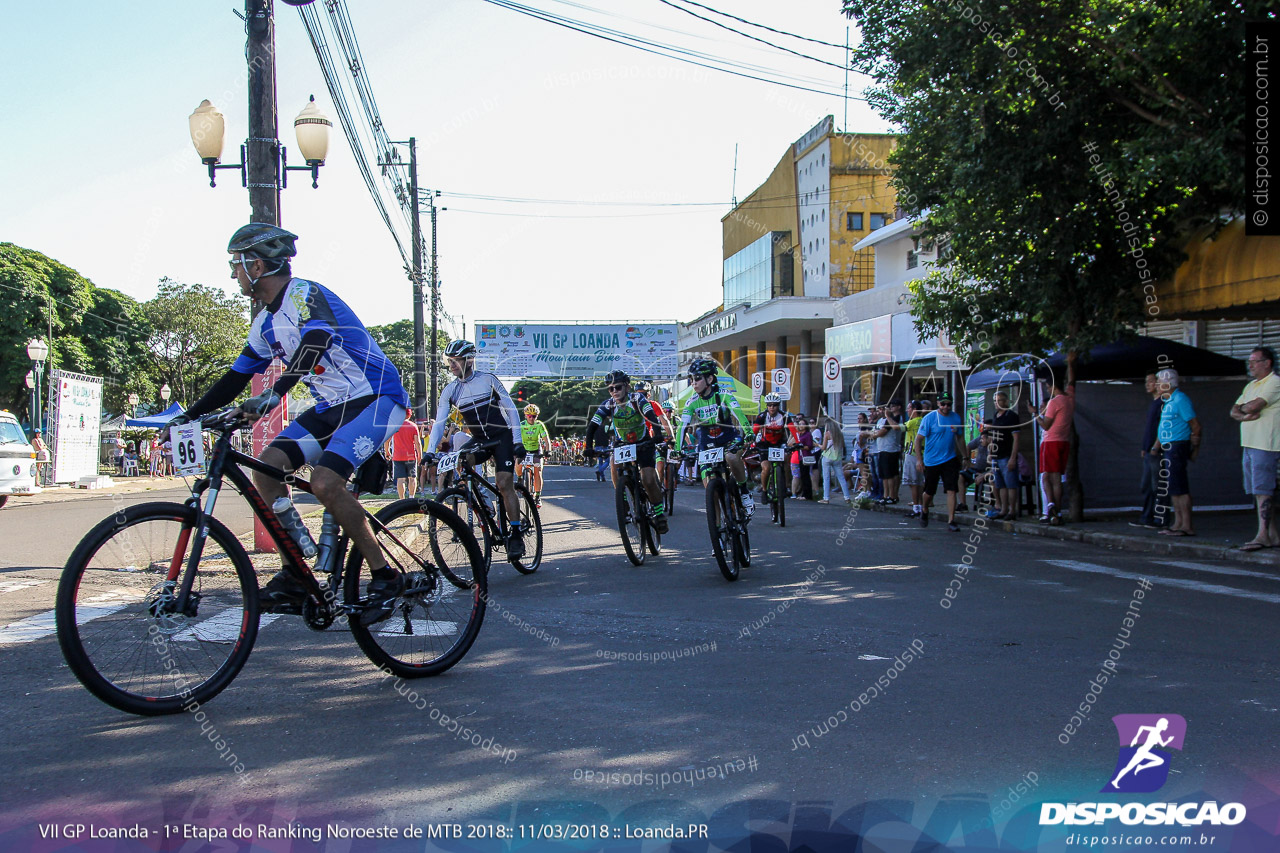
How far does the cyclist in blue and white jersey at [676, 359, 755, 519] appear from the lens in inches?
363

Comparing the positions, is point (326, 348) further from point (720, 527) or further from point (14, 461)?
point (14, 461)

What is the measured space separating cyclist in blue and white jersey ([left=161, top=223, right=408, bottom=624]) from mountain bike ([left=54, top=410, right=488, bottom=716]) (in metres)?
0.08

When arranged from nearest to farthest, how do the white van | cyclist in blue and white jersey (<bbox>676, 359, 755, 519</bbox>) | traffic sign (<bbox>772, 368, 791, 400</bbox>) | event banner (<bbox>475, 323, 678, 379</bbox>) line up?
1. cyclist in blue and white jersey (<bbox>676, 359, 755, 519</bbox>)
2. the white van
3. traffic sign (<bbox>772, 368, 791, 400</bbox>)
4. event banner (<bbox>475, 323, 678, 379</bbox>)

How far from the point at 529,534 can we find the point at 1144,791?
629 cm

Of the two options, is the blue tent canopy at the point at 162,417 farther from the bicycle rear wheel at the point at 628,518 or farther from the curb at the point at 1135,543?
the curb at the point at 1135,543

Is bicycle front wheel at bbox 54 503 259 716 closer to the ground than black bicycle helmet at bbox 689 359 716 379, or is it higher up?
closer to the ground

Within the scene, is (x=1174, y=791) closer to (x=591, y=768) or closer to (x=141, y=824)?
(x=591, y=768)

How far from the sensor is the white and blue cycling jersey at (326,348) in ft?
15.4

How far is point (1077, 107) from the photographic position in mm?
11086

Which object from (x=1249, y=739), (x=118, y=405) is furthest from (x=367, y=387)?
(x=118, y=405)

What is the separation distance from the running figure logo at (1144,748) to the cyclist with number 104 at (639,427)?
5813mm

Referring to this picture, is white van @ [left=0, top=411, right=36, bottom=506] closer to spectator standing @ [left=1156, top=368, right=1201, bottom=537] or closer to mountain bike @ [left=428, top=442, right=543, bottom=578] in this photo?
mountain bike @ [left=428, top=442, right=543, bottom=578]

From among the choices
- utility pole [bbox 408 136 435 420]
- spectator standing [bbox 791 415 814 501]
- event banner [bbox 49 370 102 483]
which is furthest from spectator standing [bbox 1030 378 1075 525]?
event banner [bbox 49 370 102 483]

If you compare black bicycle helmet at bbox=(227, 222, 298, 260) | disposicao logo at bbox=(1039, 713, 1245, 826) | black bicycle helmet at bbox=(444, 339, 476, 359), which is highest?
black bicycle helmet at bbox=(227, 222, 298, 260)
